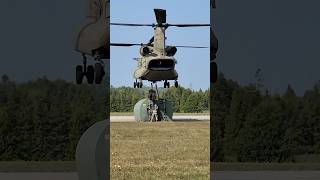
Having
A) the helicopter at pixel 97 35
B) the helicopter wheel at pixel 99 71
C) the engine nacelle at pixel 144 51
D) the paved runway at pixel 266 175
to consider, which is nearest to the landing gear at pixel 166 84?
the engine nacelle at pixel 144 51

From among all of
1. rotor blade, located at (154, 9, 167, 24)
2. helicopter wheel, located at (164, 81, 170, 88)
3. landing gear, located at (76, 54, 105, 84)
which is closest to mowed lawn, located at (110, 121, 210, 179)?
helicopter wheel, located at (164, 81, 170, 88)

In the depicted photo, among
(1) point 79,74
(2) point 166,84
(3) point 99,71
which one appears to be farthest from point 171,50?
(1) point 79,74

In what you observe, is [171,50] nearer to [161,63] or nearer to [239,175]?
[161,63]

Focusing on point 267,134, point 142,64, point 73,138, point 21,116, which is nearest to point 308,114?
point 267,134

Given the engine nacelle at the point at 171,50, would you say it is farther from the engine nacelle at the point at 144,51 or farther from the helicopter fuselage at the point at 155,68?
the engine nacelle at the point at 144,51

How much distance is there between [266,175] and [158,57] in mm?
4798

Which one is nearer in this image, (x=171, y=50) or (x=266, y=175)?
(x=171, y=50)

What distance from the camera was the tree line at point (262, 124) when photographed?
1288cm

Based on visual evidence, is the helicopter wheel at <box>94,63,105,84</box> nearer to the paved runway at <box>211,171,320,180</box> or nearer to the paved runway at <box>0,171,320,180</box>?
→ the paved runway at <box>0,171,320,180</box>

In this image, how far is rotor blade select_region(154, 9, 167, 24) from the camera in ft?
22.4

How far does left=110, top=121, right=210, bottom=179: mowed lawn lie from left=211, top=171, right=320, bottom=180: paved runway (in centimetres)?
412

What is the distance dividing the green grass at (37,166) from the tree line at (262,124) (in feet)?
9.50

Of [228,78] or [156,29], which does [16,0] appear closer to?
[228,78]

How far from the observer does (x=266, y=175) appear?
1130 centimetres
